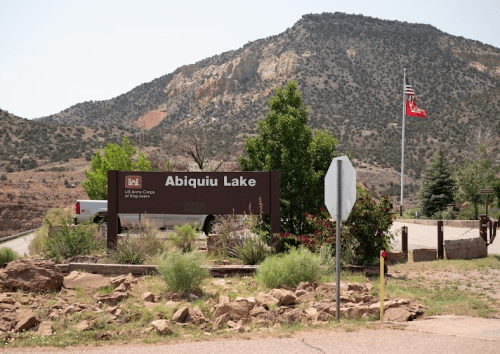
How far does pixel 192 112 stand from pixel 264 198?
84.5m

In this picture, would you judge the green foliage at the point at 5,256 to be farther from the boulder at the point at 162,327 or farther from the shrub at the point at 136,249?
the boulder at the point at 162,327

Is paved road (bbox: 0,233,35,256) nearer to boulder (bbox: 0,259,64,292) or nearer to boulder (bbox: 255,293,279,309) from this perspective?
boulder (bbox: 0,259,64,292)

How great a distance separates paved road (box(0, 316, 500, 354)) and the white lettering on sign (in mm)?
7100

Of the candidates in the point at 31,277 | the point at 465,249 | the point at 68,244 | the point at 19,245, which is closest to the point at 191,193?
the point at 68,244

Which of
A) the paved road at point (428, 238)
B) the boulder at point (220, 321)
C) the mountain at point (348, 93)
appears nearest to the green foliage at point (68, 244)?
the boulder at point (220, 321)

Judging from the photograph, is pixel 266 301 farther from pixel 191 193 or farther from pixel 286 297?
pixel 191 193

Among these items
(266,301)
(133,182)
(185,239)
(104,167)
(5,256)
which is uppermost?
(104,167)

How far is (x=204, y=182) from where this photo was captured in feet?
45.5

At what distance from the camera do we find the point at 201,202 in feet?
45.5

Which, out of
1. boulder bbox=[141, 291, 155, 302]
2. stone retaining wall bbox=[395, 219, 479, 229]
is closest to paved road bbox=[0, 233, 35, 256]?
boulder bbox=[141, 291, 155, 302]

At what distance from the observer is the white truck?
1752 centimetres

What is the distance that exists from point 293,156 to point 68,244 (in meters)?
6.99

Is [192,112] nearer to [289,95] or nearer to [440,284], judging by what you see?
[289,95]

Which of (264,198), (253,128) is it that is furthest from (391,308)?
(253,128)
